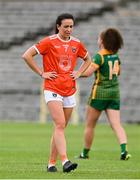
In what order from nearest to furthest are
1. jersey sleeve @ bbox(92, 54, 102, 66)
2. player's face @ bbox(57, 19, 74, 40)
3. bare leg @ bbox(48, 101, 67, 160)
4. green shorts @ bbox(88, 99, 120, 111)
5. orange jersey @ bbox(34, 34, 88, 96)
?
bare leg @ bbox(48, 101, 67, 160) < player's face @ bbox(57, 19, 74, 40) < orange jersey @ bbox(34, 34, 88, 96) < jersey sleeve @ bbox(92, 54, 102, 66) < green shorts @ bbox(88, 99, 120, 111)

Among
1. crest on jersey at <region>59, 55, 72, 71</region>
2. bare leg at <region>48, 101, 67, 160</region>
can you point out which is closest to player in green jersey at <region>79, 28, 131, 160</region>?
crest on jersey at <region>59, 55, 72, 71</region>

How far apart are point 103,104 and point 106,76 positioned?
48 centimetres

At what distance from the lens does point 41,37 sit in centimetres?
3981

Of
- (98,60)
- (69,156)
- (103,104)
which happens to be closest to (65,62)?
(98,60)

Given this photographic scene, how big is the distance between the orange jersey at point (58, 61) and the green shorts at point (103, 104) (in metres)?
3.25

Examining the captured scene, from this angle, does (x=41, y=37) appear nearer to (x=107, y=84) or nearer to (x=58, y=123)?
(x=107, y=84)

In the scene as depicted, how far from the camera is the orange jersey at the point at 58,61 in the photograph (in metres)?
13.8

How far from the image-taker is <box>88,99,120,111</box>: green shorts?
674 inches

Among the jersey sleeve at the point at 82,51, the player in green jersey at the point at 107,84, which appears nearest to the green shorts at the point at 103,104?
the player in green jersey at the point at 107,84

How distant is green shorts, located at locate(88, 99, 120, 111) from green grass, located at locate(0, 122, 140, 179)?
0.84m

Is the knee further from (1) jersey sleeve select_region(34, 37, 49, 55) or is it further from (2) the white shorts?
(1) jersey sleeve select_region(34, 37, 49, 55)

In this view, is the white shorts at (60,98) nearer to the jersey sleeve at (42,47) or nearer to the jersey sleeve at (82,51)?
the jersey sleeve at (42,47)

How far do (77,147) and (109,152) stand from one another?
5.95ft

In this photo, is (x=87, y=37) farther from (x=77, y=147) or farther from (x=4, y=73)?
(x=77, y=147)
